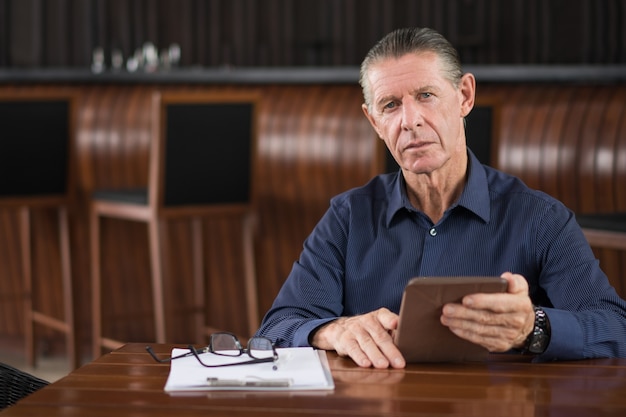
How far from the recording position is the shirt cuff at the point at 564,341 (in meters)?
1.71

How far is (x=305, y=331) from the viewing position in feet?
6.23

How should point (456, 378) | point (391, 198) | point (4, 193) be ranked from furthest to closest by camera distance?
point (4, 193) → point (391, 198) → point (456, 378)

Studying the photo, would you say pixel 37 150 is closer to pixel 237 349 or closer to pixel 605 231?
pixel 605 231

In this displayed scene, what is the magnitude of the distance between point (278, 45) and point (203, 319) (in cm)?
188

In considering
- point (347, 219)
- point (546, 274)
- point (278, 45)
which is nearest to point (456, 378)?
point (546, 274)

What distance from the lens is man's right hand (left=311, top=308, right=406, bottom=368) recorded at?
1.63 m

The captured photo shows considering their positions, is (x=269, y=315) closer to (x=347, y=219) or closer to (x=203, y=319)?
(x=347, y=219)

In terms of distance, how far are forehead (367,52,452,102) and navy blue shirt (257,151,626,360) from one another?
0.67ft

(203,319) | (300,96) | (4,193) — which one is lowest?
(203,319)

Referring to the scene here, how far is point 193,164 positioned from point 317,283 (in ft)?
6.02

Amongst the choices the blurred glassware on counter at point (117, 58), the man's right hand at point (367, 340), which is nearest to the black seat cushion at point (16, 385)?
the man's right hand at point (367, 340)

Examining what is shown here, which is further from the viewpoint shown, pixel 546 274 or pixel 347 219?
pixel 347 219

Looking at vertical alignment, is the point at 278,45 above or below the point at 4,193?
above

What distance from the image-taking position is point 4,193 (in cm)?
416
